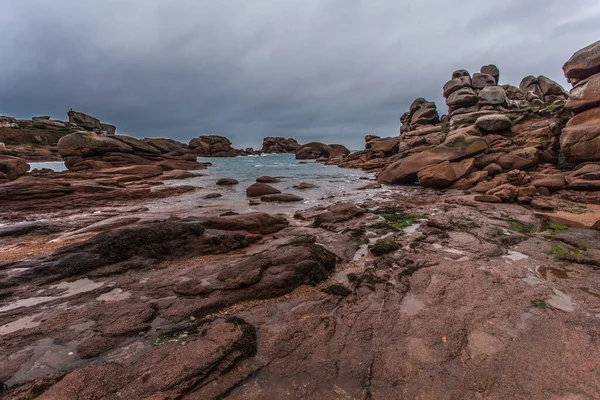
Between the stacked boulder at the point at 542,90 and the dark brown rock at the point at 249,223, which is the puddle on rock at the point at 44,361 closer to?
the dark brown rock at the point at 249,223

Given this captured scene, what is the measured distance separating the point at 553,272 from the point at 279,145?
110 metres

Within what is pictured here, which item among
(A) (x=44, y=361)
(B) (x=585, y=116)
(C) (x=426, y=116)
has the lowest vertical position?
(A) (x=44, y=361)

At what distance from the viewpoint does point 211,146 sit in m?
77.9

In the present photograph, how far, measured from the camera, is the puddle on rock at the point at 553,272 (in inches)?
187

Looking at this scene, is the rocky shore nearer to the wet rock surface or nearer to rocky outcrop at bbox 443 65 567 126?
the wet rock surface

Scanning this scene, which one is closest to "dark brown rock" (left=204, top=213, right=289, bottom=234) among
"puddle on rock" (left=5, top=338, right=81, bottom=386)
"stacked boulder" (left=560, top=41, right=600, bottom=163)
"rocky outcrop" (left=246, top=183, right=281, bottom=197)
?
"puddle on rock" (left=5, top=338, right=81, bottom=386)

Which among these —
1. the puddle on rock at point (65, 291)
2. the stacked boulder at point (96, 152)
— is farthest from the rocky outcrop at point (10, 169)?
the puddle on rock at point (65, 291)

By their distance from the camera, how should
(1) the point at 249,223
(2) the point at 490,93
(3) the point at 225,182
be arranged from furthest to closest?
(2) the point at 490,93, (3) the point at 225,182, (1) the point at 249,223

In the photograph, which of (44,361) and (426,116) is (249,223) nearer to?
(44,361)

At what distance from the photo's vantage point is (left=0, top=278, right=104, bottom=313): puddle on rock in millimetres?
3920

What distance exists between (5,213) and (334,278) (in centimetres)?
1389

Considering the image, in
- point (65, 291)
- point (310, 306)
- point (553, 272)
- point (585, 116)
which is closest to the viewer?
point (310, 306)

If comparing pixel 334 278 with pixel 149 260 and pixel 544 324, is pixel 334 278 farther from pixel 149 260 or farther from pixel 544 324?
pixel 149 260

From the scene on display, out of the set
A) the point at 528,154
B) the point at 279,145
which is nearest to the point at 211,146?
the point at 279,145
